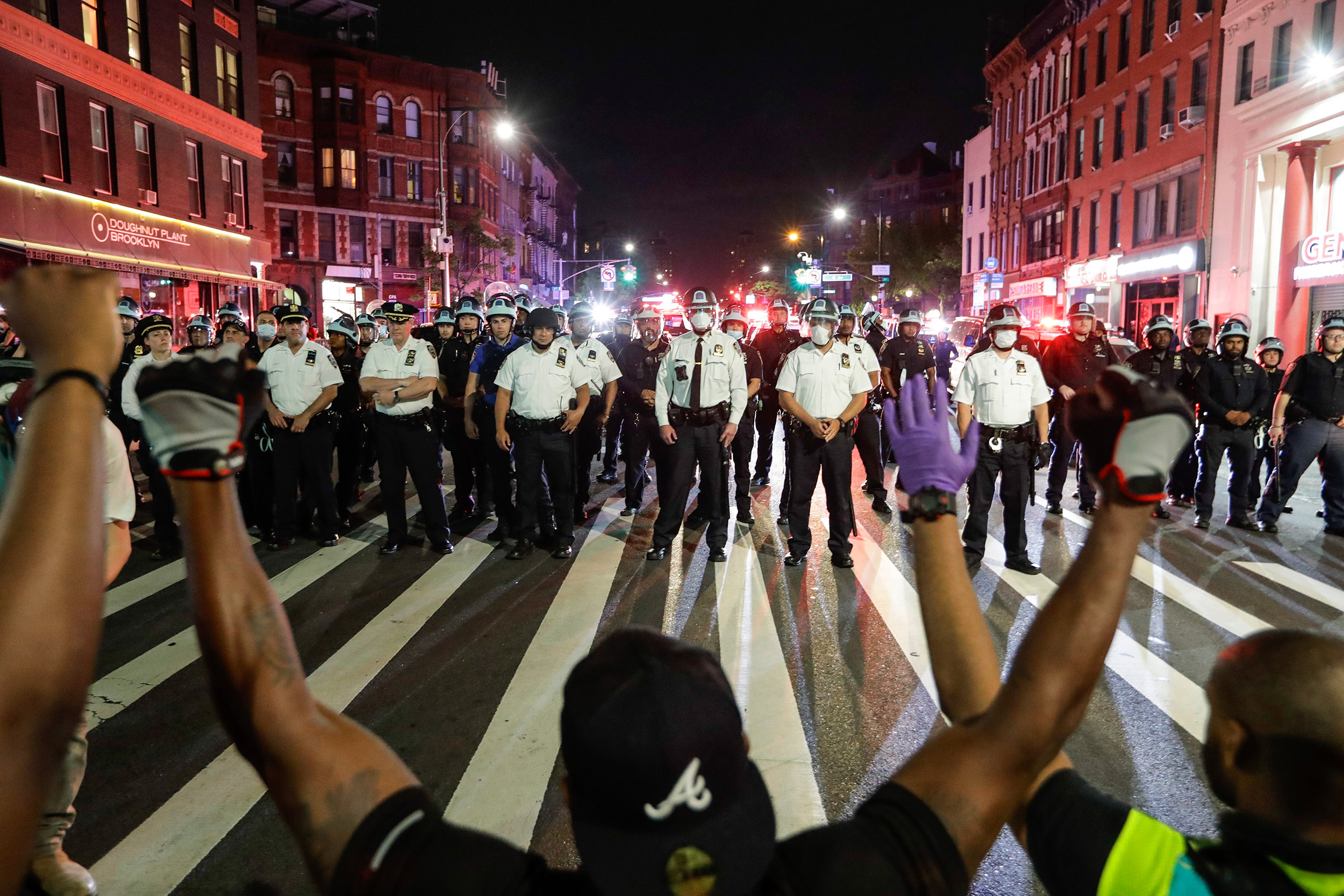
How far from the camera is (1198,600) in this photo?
693cm

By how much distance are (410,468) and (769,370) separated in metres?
5.97

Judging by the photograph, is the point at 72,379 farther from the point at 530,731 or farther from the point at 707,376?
the point at 707,376

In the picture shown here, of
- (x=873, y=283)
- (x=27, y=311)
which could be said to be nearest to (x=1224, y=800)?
(x=27, y=311)

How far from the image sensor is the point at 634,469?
1088cm

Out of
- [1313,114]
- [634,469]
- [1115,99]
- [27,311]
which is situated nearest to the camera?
[27,311]

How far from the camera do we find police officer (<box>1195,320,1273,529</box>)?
9.55 metres

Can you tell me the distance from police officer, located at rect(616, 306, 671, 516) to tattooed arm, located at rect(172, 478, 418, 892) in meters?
8.70

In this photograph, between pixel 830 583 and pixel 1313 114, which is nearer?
pixel 830 583

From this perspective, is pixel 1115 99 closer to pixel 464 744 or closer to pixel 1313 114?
pixel 1313 114

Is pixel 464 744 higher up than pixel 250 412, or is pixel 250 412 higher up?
pixel 250 412

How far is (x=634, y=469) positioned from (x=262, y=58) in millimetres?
40858

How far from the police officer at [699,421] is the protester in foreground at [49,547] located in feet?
23.4

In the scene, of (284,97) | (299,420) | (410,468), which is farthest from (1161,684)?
A: (284,97)

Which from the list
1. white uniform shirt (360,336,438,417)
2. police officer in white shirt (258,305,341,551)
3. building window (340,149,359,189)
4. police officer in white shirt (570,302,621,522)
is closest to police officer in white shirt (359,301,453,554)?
white uniform shirt (360,336,438,417)
